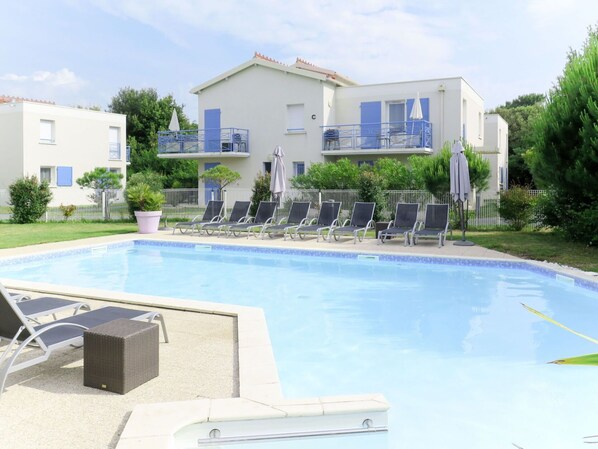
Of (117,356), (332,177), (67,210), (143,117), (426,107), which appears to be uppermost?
(143,117)

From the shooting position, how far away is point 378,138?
24078 millimetres

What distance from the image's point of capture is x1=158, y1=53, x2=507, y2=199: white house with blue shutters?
23.8 m

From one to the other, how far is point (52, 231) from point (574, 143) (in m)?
15.2

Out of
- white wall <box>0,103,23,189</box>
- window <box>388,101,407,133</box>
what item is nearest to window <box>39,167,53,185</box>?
white wall <box>0,103,23,189</box>

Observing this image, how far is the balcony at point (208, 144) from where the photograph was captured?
26.6 m

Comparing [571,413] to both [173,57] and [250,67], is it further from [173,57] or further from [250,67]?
[173,57]

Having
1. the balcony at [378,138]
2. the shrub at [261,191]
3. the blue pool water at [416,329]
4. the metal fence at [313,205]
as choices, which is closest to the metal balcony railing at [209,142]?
the metal fence at [313,205]

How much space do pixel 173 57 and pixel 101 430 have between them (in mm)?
27060

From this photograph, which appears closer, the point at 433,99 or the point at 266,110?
the point at 433,99

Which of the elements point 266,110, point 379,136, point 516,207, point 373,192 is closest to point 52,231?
point 373,192

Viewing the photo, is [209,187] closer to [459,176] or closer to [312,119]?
[312,119]

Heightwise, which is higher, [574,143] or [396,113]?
[396,113]

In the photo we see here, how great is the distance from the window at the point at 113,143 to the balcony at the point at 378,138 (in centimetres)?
1660

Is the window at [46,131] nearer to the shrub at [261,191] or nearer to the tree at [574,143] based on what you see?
the shrub at [261,191]
